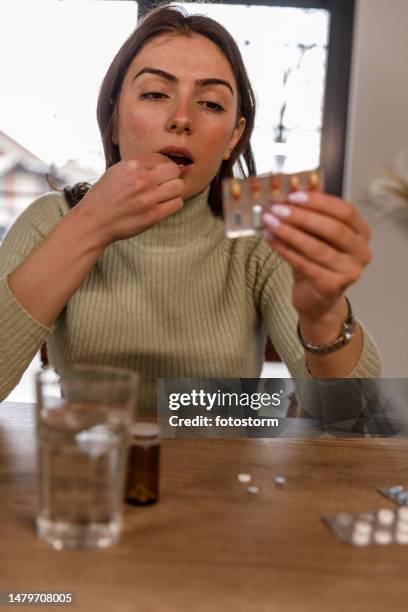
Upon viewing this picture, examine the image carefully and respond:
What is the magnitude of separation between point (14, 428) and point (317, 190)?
1.52ft

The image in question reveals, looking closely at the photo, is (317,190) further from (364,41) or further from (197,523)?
(364,41)

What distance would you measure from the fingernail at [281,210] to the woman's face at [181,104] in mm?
447

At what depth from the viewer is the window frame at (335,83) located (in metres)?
2.91

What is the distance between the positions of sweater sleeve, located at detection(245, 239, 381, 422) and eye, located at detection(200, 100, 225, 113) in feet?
0.81

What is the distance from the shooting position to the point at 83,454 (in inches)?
21.3

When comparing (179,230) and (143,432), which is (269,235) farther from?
(179,230)

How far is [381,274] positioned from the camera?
2.95 m

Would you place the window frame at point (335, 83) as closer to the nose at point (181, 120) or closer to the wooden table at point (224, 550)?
the nose at point (181, 120)

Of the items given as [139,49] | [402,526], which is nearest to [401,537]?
[402,526]

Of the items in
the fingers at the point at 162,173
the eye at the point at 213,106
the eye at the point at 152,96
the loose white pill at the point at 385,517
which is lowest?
the loose white pill at the point at 385,517

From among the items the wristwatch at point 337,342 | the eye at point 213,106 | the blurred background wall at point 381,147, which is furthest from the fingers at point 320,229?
the blurred background wall at point 381,147

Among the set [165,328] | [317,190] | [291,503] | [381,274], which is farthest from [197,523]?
[381,274]

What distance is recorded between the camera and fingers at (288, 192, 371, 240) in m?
0.68

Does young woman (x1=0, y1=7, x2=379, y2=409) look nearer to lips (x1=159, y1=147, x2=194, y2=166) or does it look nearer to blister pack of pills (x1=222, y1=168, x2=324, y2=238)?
lips (x1=159, y1=147, x2=194, y2=166)
